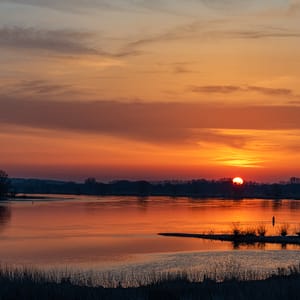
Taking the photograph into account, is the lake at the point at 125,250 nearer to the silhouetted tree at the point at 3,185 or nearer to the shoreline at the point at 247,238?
the shoreline at the point at 247,238

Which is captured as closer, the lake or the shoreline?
the lake

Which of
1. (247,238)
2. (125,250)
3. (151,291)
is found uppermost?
(151,291)

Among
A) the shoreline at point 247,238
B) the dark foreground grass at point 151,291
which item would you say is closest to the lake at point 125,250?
the shoreline at point 247,238

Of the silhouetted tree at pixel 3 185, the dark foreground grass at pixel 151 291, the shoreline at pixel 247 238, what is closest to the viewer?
the dark foreground grass at pixel 151 291

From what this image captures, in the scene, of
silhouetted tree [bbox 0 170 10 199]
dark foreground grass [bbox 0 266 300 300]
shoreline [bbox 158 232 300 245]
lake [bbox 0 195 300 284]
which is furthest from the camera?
silhouetted tree [bbox 0 170 10 199]

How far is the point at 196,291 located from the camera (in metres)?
14.3

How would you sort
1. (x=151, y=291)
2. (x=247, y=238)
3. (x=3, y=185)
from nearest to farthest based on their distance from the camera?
(x=151, y=291) < (x=247, y=238) < (x=3, y=185)

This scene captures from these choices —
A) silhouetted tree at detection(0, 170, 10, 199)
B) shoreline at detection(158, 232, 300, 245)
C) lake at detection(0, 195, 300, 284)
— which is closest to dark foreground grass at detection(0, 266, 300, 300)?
lake at detection(0, 195, 300, 284)

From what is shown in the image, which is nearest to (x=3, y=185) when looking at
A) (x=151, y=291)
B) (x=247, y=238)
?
(x=247, y=238)

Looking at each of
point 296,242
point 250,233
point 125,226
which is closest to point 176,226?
point 125,226

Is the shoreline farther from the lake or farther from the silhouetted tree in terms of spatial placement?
the silhouetted tree

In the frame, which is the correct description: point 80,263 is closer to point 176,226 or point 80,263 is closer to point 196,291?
point 196,291

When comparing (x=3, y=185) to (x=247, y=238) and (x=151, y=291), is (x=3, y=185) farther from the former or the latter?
(x=151, y=291)

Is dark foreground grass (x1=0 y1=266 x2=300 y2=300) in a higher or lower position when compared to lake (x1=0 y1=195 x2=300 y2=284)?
higher
